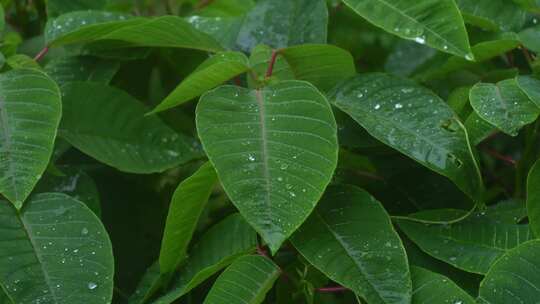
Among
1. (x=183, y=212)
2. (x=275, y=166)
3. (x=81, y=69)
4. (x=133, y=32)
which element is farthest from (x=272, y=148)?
(x=81, y=69)

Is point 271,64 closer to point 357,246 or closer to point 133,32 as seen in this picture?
point 133,32

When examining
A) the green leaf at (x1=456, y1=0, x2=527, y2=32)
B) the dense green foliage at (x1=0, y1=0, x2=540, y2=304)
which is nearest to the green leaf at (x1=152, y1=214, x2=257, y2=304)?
the dense green foliage at (x1=0, y1=0, x2=540, y2=304)

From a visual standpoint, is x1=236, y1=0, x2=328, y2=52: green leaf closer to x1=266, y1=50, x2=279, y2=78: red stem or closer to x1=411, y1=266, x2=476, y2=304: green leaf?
x1=266, y1=50, x2=279, y2=78: red stem

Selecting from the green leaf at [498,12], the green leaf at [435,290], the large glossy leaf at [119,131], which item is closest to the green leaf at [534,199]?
the green leaf at [435,290]

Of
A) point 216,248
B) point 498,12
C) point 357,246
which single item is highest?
point 498,12

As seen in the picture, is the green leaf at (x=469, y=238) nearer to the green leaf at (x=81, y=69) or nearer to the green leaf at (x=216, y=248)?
the green leaf at (x=216, y=248)

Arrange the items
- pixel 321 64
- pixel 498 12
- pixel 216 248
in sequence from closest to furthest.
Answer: pixel 216 248
pixel 321 64
pixel 498 12
